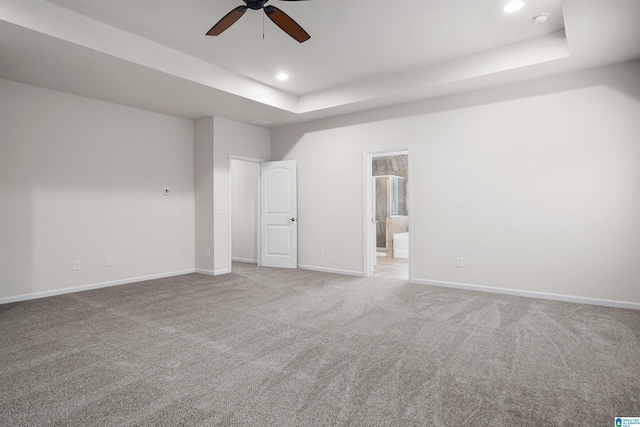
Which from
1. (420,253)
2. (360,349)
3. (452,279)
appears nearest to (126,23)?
(360,349)

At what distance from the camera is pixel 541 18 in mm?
3387

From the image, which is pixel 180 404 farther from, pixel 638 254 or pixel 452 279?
pixel 638 254

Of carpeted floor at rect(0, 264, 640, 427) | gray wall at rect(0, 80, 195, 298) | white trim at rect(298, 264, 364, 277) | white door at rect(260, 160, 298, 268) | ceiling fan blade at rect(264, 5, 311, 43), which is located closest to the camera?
carpeted floor at rect(0, 264, 640, 427)

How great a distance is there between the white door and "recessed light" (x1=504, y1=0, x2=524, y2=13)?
405 cm

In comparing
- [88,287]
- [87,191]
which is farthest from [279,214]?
[88,287]

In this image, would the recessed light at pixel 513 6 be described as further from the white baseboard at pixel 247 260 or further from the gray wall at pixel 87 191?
the white baseboard at pixel 247 260

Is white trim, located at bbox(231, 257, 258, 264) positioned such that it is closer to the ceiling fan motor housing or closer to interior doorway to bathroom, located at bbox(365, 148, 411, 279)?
interior doorway to bathroom, located at bbox(365, 148, 411, 279)

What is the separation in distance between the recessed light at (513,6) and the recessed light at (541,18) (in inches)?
10.4

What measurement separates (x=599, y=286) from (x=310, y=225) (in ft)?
13.6

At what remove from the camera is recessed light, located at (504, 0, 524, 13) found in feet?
10.3

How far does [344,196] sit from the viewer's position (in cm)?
595

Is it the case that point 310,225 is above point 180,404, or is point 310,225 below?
above

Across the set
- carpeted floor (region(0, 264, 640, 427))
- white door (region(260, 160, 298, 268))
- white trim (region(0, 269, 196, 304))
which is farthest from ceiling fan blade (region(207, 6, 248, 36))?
white trim (region(0, 269, 196, 304))

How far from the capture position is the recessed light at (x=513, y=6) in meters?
3.15
